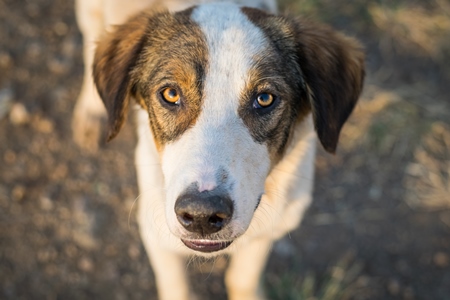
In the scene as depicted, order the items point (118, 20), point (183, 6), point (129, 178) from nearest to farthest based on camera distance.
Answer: point (183, 6) → point (118, 20) → point (129, 178)

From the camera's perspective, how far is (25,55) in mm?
4656

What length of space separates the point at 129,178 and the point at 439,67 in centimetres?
297

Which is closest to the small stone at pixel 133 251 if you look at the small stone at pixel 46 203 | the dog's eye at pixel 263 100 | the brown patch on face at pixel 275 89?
the small stone at pixel 46 203

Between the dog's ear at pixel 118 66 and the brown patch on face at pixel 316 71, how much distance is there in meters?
0.61

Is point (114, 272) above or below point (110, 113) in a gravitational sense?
below

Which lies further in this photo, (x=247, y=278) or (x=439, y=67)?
(x=439, y=67)

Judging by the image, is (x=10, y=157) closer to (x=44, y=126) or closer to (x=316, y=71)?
(x=44, y=126)

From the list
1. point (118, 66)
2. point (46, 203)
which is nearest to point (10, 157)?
point (46, 203)

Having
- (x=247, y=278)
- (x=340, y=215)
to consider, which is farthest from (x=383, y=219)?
(x=247, y=278)

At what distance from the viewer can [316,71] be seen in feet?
9.13

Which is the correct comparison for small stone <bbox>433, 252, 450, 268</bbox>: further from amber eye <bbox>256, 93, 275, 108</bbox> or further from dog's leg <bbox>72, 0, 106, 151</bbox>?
dog's leg <bbox>72, 0, 106, 151</bbox>

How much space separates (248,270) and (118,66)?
145cm

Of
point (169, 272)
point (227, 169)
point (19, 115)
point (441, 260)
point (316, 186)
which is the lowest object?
point (441, 260)

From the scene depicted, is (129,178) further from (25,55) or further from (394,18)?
(394,18)
